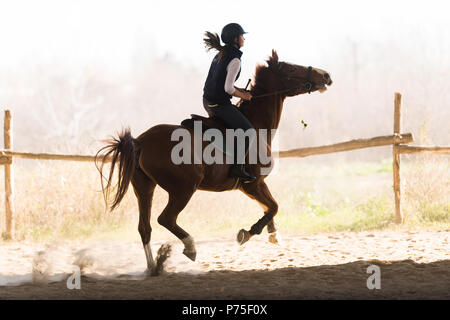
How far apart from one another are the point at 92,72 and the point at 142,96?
12.5 ft

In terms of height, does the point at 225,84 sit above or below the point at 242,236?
above

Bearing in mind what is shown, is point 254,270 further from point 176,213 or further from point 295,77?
point 295,77

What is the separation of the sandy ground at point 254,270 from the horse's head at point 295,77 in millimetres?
2112

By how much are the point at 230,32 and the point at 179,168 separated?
170 cm

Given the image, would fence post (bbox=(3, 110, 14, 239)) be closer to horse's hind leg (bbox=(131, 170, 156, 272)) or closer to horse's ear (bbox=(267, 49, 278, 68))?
horse's hind leg (bbox=(131, 170, 156, 272))

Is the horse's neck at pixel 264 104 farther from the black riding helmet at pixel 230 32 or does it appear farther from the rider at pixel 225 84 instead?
the black riding helmet at pixel 230 32

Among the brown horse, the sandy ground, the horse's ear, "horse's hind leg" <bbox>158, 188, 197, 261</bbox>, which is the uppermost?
the horse's ear

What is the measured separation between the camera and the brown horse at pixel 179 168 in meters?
5.66

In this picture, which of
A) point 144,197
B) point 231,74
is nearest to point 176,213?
point 144,197

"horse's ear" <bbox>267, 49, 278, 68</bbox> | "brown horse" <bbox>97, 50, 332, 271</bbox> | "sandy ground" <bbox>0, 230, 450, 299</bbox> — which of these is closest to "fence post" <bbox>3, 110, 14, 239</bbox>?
"sandy ground" <bbox>0, 230, 450, 299</bbox>

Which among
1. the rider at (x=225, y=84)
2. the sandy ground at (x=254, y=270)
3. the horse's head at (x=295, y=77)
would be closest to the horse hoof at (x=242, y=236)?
the sandy ground at (x=254, y=270)

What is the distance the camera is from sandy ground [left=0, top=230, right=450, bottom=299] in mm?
4777

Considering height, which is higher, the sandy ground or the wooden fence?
the wooden fence

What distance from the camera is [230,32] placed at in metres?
6.07
